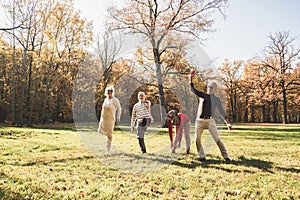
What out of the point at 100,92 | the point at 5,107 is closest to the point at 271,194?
the point at 100,92

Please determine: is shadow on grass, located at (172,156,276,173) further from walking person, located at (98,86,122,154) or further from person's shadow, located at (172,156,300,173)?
walking person, located at (98,86,122,154)

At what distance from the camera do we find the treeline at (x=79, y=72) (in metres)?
23.2

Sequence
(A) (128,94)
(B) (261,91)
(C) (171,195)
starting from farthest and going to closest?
(B) (261,91)
(A) (128,94)
(C) (171,195)

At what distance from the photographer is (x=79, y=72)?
3325 centimetres

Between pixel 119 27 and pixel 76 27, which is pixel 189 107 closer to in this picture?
pixel 119 27

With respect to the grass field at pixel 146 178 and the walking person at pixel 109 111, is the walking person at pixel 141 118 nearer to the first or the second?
the walking person at pixel 109 111

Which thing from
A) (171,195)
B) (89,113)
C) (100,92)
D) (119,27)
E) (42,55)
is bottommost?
(171,195)

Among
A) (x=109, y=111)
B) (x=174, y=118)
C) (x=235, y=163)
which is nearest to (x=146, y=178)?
(x=235, y=163)

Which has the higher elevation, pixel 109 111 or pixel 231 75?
pixel 231 75

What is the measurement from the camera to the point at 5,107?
3306 cm

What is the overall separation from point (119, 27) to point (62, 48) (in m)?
Answer: 8.51

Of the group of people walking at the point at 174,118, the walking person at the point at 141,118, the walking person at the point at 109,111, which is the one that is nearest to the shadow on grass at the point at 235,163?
the group of people walking at the point at 174,118

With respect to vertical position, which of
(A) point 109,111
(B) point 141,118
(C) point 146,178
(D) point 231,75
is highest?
(D) point 231,75

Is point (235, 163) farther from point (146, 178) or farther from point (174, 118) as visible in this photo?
point (146, 178)
